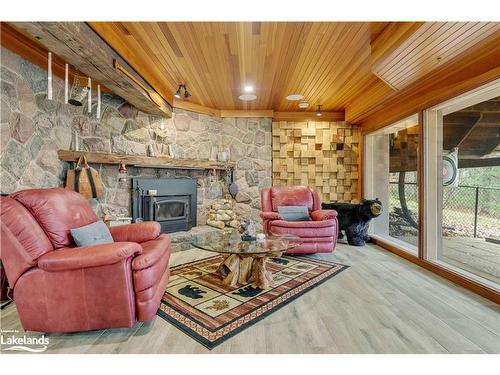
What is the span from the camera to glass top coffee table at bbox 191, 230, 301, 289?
240cm

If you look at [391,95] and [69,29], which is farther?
[391,95]

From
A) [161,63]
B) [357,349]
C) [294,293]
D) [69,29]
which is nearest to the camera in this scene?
[357,349]

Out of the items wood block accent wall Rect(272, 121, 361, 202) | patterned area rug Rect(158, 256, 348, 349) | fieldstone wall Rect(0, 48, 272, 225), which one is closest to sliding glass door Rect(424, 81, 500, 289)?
patterned area rug Rect(158, 256, 348, 349)

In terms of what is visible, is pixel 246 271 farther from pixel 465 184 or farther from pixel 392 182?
pixel 465 184

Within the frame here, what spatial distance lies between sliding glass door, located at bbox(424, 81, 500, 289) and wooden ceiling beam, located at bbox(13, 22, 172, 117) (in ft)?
11.4

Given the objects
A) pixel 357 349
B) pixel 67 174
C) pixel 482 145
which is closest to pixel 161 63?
pixel 67 174

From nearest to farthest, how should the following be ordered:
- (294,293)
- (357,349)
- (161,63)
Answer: (357,349)
(294,293)
(161,63)

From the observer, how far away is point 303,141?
5.12 meters

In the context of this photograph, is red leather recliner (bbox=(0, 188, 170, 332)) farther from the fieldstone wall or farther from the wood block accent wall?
the wood block accent wall

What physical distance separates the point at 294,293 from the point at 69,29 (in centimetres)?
275

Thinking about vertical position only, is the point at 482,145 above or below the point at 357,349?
above

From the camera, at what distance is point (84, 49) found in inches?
82.8
